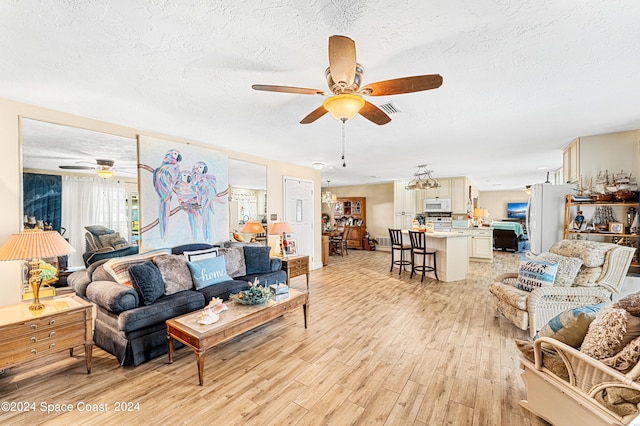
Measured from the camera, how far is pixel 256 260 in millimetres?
4164

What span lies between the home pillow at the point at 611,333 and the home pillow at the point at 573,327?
0.11 meters

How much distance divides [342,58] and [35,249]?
2.78m

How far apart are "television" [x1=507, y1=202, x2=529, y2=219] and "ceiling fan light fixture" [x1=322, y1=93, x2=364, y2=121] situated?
12777 mm

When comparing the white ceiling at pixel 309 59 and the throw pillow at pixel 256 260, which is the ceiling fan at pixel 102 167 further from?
the throw pillow at pixel 256 260

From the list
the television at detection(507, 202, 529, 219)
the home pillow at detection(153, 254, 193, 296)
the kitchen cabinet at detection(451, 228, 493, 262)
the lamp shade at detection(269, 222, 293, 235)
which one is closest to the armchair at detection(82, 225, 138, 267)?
the home pillow at detection(153, 254, 193, 296)

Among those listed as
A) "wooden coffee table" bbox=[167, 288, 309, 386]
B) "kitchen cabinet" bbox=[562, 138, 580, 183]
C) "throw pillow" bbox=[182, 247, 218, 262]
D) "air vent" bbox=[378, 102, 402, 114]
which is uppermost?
"air vent" bbox=[378, 102, 402, 114]

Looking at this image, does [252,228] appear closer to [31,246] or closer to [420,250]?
[31,246]

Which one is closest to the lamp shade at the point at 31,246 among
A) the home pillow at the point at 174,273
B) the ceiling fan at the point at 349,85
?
the home pillow at the point at 174,273

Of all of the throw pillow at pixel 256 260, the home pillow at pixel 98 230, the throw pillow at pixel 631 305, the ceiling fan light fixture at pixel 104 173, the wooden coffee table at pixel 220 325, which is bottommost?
the wooden coffee table at pixel 220 325

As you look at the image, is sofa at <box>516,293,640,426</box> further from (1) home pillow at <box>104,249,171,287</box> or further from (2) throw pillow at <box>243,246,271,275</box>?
(1) home pillow at <box>104,249,171,287</box>

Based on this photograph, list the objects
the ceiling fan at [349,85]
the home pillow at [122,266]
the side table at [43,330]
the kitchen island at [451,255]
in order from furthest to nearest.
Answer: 1. the kitchen island at [451,255]
2. the home pillow at [122,266]
3. the side table at [43,330]
4. the ceiling fan at [349,85]

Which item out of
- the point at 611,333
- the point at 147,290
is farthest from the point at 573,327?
the point at 147,290

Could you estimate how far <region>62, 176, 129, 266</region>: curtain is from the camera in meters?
2.76

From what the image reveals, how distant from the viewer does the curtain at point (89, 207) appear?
2764 millimetres
